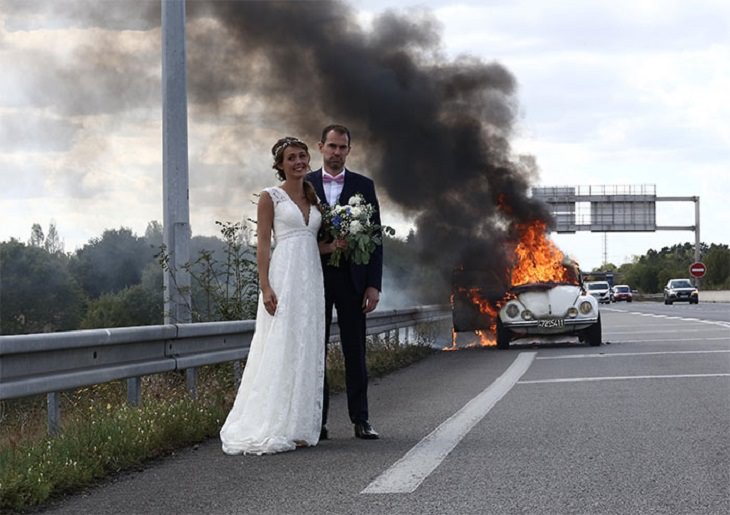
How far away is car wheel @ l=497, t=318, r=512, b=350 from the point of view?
2039 centimetres

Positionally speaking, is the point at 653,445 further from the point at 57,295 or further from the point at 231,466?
the point at 57,295

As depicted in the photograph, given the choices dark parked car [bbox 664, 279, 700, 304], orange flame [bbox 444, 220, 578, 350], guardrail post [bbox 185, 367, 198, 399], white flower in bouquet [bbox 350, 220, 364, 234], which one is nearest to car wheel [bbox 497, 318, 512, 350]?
orange flame [bbox 444, 220, 578, 350]

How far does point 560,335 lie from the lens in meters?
20.1

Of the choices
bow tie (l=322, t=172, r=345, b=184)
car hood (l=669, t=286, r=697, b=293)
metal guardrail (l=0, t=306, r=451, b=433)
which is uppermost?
bow tie (l=322, t=172, r=345, b=184)

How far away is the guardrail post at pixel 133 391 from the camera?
8.74 meters

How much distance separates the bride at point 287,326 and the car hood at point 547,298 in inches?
488

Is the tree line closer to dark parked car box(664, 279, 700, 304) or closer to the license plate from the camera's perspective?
the license plate

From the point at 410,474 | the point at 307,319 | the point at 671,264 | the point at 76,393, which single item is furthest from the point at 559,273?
the point at 671,264

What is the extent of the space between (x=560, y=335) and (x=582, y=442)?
1283 centimetres

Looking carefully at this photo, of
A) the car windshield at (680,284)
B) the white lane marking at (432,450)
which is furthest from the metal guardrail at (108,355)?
the car windshield at (680,284)

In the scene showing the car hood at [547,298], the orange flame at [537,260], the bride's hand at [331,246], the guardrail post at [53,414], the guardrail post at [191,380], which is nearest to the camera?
the guardrail post at [53,414]

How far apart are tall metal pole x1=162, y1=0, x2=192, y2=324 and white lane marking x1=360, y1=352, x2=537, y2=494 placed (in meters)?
2.99

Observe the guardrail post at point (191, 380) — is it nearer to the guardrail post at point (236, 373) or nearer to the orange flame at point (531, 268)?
the guardrail post at point (236, 373)

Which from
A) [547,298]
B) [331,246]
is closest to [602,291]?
[547,298]
